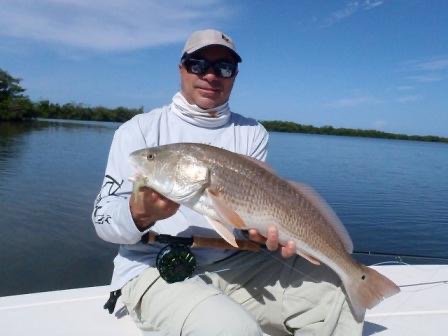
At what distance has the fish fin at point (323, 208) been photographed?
2.78m

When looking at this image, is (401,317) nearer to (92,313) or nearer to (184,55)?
(92,313)

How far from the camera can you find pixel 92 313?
3201 millimetres

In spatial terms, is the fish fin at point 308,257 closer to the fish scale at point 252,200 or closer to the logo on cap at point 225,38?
the fish scale at point 252,200

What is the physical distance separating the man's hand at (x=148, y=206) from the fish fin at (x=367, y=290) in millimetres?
1256

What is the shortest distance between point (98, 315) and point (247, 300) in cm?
113

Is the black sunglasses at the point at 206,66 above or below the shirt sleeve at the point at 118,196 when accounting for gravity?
above

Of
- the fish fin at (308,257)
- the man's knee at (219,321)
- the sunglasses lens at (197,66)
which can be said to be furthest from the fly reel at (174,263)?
the sunglasses lens at (197,66)

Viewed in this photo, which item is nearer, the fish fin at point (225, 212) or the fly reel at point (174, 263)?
the fish fin at point (225, 212)

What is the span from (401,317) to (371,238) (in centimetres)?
922

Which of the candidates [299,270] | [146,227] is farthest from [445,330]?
[146,227]

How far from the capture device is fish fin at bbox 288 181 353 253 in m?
2.78

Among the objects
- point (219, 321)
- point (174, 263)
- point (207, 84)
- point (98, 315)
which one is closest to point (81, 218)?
point (98, 315)

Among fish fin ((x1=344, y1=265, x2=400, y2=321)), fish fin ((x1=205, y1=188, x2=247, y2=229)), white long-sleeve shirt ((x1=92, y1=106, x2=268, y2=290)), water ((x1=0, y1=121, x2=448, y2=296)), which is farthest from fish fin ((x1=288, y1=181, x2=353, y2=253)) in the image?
water ((x1=0, y1=121, x2=448, y2=296))

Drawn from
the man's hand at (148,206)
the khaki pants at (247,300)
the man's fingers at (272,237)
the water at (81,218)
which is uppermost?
the man's hand at (148,206)
